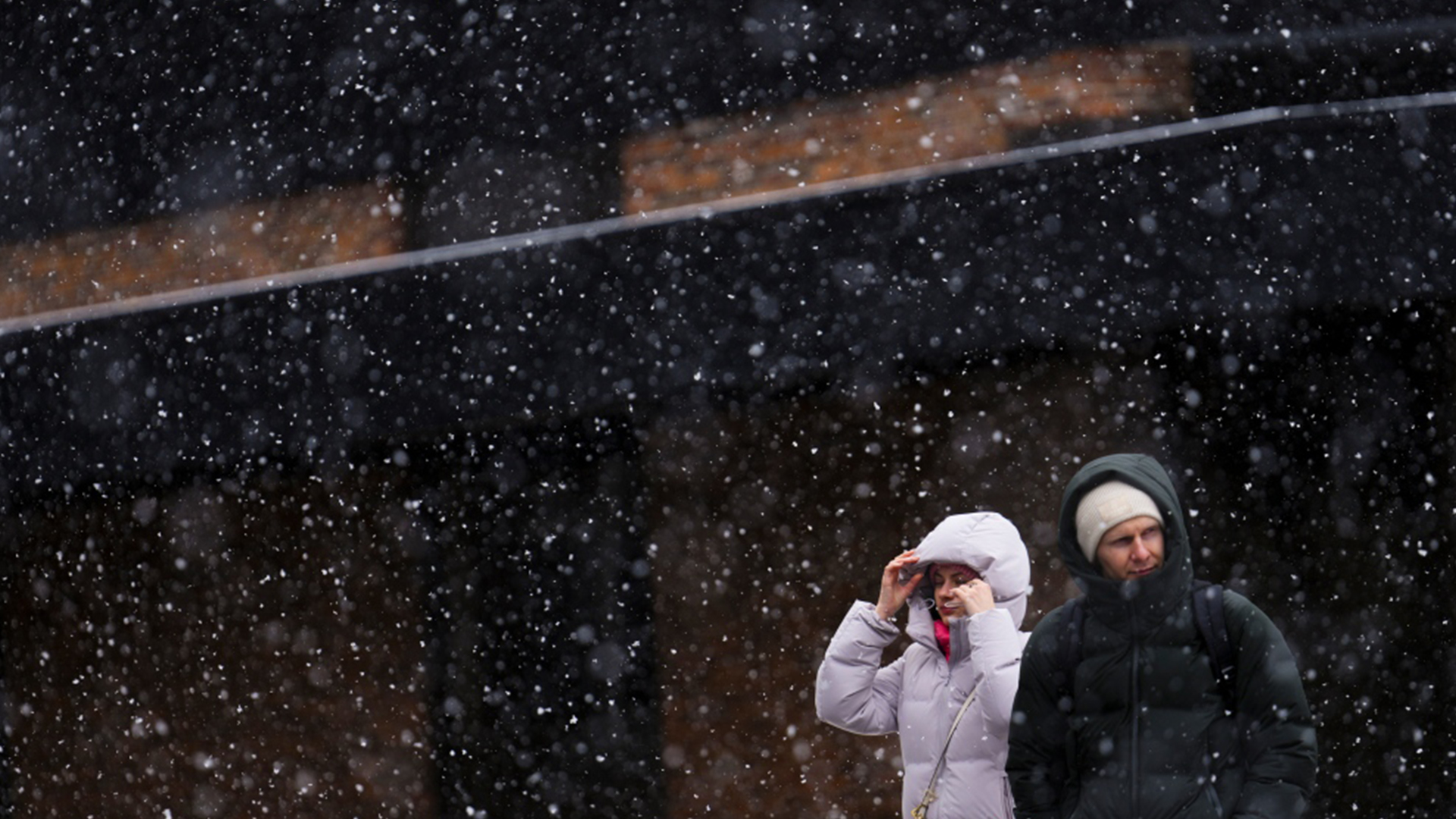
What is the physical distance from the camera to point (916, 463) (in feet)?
19.9

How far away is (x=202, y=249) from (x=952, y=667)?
569 cm

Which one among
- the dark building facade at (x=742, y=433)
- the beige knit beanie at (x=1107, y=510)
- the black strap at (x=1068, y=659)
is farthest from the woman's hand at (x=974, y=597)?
the dark building facade at (x=742, y=433)

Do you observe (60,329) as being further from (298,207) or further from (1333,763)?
(1333,763)

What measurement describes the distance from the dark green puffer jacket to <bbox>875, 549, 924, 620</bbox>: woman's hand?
2.02 feet

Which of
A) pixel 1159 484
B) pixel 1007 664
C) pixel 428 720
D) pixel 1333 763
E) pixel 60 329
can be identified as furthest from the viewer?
pixel 60 329

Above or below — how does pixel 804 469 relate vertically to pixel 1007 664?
below

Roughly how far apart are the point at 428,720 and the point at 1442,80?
5247mm

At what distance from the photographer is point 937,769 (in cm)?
338

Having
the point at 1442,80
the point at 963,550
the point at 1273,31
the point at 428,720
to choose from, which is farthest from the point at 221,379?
the point at 1442,80

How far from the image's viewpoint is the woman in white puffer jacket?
329cm

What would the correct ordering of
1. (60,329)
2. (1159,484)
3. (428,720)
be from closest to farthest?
(1159,484)
(428,720)
(60,329)

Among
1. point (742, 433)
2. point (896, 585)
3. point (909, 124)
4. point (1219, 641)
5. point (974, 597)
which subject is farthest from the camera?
point (909, 124)

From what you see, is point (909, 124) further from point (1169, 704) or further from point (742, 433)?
point (1169, 704)

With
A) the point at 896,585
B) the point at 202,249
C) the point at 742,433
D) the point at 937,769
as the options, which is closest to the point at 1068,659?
the point at 937,769
